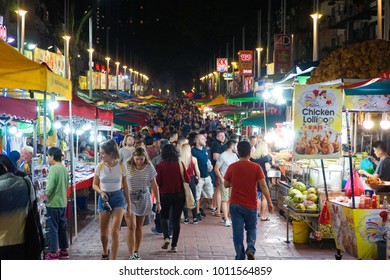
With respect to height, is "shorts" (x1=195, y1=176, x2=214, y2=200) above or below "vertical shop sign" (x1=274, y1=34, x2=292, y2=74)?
below

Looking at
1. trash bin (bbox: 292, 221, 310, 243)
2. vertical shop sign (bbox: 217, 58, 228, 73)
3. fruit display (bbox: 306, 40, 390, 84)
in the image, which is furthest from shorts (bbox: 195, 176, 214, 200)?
vertical shop sign (bbox: 217, 58, 228, 73)

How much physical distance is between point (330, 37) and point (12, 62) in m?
38.0

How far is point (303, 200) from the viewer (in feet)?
35.3

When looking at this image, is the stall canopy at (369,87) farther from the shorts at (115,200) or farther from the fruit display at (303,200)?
the shorts at (115,200)

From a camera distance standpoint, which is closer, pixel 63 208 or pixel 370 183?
pixel 63 208

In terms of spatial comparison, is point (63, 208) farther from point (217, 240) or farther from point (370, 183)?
point (370, 183)

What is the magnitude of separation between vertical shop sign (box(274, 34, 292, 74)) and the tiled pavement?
A: 17.5 metres

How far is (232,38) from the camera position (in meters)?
67.5

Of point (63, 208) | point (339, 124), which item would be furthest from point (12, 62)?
point (339, 124)

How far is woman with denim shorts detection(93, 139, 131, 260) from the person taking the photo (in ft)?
27.7

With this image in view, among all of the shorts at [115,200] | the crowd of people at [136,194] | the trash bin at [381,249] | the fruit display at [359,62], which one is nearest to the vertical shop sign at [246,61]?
the fruit display at [359,62]

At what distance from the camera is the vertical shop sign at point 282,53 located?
29.0m

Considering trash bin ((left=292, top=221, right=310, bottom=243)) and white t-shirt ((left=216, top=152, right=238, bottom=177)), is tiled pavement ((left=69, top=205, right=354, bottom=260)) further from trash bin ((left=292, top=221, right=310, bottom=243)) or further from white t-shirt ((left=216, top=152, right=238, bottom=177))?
white t-shirt ((left=216, top=152, right=238, bottom=177))

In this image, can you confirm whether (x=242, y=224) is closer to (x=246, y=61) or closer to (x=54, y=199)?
(x=54, y=199)
